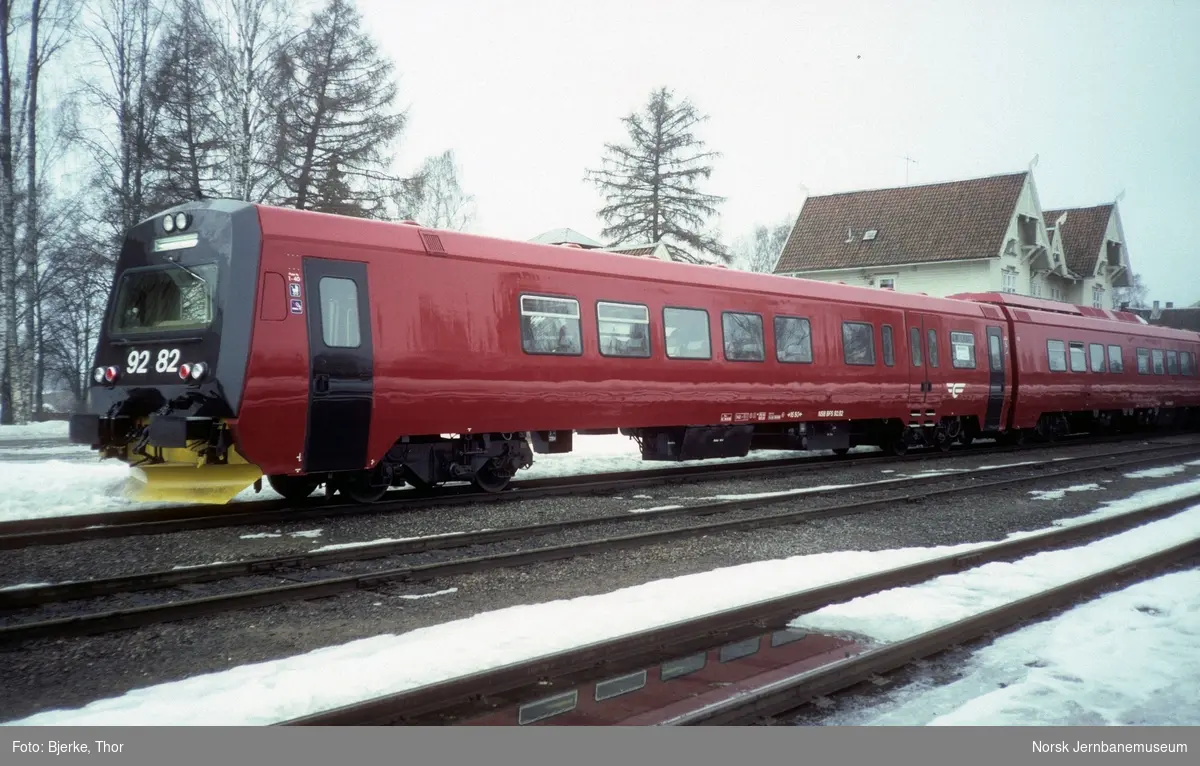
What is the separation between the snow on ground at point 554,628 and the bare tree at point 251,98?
19722 mm

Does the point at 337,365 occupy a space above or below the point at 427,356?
below

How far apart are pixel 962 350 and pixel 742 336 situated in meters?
7.27

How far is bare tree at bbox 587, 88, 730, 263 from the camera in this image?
159 ft

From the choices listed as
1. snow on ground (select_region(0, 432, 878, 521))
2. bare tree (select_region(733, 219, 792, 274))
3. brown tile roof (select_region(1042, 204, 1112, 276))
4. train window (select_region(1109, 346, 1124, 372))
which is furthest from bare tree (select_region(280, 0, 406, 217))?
bare tree (select_region(733, 219, 792, 274))

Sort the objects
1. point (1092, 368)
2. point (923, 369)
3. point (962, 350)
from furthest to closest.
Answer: point (1092, 368) < point (962, 350) < point (923, 369)

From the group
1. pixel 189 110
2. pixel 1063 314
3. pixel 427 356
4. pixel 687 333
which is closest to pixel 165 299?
pixel 427 356

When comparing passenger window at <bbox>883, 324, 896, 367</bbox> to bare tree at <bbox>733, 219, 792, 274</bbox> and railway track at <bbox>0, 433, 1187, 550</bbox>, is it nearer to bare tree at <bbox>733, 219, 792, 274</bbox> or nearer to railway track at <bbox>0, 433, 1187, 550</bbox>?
railway track at <bbox>0, 433, 1187, 550</bbox>

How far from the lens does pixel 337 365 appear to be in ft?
30.9

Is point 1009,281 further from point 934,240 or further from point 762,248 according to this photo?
point 762,248

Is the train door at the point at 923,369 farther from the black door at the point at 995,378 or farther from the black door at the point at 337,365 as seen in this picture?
the black door at the point at 337,365
